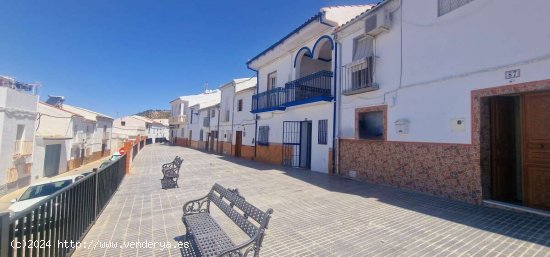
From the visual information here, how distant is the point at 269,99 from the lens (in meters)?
15.3

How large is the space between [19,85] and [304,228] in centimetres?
2068

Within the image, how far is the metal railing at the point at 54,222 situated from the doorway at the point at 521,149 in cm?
805

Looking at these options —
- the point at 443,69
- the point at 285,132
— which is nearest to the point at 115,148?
the point at 285,132

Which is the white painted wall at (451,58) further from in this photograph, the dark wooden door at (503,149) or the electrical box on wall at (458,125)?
the dark wooden door at (503,149)

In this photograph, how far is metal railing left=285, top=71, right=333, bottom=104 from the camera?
11.8 meters

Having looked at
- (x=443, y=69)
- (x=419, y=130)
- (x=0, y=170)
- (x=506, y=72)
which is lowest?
(x=0, y=170)

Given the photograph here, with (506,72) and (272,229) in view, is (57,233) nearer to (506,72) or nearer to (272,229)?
(272,229)

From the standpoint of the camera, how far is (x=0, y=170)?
11.8 meters

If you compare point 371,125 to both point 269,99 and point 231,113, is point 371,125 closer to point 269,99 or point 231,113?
point 269,99

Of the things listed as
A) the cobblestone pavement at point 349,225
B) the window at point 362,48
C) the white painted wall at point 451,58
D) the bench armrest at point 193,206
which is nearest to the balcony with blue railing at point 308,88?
the window at point 362,48

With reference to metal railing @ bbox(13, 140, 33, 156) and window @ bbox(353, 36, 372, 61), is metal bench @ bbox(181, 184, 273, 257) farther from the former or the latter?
metal railing @ bbox(13, 140, 33, 156)

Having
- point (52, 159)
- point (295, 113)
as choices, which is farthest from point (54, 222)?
point (52, 159)

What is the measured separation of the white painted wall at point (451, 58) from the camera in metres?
5.04

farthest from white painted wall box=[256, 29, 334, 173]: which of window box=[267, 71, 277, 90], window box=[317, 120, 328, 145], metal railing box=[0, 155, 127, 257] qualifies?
metal railing box=[0, 155, 127, 257]
